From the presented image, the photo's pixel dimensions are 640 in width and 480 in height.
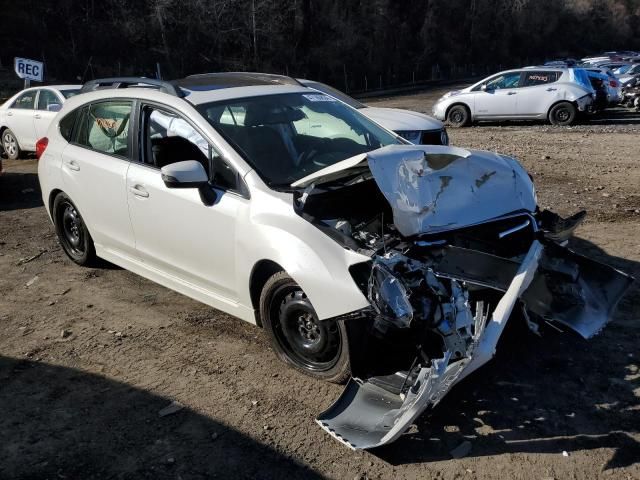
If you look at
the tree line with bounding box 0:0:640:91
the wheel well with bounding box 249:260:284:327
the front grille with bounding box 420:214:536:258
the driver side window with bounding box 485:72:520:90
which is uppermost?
the tree line with bounding box 0:0:640:91

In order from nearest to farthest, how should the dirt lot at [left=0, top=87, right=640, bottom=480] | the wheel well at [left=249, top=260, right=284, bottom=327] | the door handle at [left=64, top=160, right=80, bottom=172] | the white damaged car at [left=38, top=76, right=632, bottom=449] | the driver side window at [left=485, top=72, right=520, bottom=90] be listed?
1. the dirt lot at [left=0, top=87, right=640, bottom=480]
2. the white damaged car at [left=38, top=76, right=632, bottom=449]
3. the wheel well at [left=249, top=260, right=284, bottom=327]
4. the door handle at [left=64, top=160, right=80, bottom=172]
5. the driver side window at [left=485, top=72, right=520, bottom=90]

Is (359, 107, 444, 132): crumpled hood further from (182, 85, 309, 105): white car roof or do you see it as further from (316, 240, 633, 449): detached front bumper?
(316, 240, 633, 449): detached front bumper

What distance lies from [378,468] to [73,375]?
228cm

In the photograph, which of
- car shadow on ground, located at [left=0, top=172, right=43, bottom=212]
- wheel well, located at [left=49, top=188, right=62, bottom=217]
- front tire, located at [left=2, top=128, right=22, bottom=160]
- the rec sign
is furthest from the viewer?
the rec sign

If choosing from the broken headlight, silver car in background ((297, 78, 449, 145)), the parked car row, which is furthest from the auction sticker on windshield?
the parked car row

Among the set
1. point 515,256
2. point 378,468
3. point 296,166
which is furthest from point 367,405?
point 296,166

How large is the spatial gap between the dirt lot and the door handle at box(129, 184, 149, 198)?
1.02 meters

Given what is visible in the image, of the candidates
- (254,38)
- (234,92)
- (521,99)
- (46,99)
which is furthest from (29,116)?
(254,38)

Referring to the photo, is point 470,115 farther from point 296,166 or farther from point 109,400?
point 109,400

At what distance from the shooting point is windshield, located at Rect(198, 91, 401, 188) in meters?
4.23

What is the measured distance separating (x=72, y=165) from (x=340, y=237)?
320 cm

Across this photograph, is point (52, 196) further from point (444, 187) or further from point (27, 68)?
point (27, 68)

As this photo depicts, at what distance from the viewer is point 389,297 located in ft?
10.4

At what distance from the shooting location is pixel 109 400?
12.5ft
